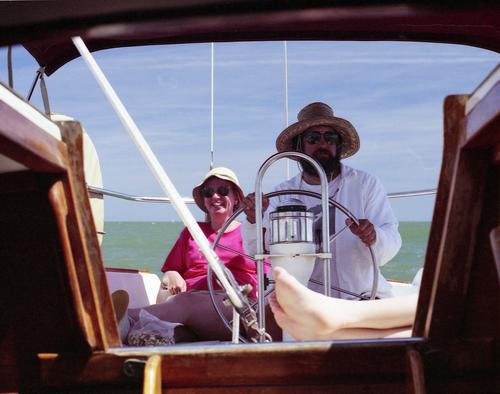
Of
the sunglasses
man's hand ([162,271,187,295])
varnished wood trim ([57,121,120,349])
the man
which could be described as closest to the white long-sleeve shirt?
the man

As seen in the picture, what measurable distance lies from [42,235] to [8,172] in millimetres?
152

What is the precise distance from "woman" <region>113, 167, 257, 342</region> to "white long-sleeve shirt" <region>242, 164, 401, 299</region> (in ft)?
1.90

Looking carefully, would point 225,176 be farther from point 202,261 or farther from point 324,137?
point 324,137

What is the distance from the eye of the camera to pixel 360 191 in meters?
3.12

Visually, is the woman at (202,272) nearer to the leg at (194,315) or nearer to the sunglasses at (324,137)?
the leg at (194,315)

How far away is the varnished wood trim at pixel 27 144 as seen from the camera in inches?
46.5

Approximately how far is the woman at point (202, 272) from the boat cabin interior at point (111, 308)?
5.53ft

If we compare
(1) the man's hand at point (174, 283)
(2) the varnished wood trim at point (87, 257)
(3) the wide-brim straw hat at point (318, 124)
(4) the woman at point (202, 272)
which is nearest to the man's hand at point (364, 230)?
(3) the wide-brim straw hat at point (318, 124)

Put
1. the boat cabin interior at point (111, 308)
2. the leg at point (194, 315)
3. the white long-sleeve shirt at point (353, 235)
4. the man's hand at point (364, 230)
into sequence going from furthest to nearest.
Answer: the leg at point (194, 315)
the white long-sleeve shirt at point (353, 235)
the man's hand at point (364, 230)
the boat cabin interior at point (111, 308)

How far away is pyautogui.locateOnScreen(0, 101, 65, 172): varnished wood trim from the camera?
1.18 metres

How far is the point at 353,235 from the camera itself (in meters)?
2.89

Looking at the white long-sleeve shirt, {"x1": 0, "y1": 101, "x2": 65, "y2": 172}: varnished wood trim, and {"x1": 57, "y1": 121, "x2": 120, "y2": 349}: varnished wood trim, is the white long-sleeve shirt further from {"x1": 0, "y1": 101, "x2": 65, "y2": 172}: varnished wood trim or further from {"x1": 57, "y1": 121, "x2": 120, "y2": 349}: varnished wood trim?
{"x1": 0, "y1": 101, "x2": 65, "y2": 172}: varnished wood trim

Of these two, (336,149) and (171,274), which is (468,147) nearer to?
(336,149)

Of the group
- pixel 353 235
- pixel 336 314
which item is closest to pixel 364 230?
pixel 353 235
